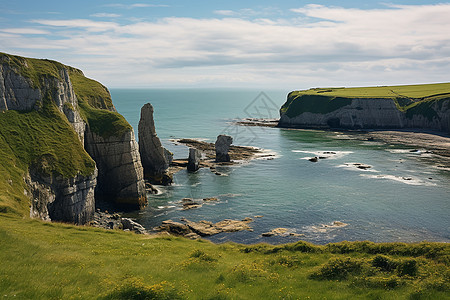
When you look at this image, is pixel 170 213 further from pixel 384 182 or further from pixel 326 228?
pixel 384 182

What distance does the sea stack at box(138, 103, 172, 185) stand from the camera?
3487 inches

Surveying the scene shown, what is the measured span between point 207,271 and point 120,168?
47.6 metres

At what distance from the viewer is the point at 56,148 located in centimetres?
5850

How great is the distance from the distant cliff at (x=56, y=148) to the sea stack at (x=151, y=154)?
1190 centimetres

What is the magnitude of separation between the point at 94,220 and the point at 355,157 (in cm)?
9077

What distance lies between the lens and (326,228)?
201 ft

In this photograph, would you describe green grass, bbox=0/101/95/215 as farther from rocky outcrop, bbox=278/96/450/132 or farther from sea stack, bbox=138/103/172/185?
rocky outcrop, bbox=278/96/450/132

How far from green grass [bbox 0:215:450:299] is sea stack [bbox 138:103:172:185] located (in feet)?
177

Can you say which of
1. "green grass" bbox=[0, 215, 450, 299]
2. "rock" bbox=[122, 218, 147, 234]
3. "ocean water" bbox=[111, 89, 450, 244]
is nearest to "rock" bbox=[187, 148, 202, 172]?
"ocean water" bbox=[111, 89, 450, 244]

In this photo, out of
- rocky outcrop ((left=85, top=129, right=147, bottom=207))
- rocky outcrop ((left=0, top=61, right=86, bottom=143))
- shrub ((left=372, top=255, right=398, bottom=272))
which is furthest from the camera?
rocky outcrop ((left=85, top=129, right=147, bottom=207))

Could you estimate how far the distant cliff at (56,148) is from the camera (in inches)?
2025

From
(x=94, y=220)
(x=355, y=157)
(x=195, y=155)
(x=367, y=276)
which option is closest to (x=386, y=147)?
(x=355, y=157)

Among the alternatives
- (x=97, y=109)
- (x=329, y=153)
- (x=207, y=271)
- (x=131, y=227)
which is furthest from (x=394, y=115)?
(x=207, y=271)

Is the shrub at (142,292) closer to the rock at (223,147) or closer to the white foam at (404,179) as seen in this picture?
the white foam at (404,179)
